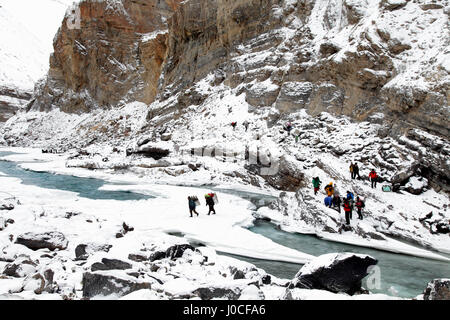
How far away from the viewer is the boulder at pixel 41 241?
27.0ft

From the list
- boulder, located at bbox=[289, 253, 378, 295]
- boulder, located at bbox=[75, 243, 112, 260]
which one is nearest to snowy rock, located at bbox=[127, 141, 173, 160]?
boulder, located at bbox=[75, 243, 112, 260]

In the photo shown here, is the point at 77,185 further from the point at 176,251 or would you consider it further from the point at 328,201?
the point at 328,201

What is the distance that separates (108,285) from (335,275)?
4.46 metres

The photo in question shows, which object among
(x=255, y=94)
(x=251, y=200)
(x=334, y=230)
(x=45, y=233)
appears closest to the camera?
(x=45, y=233)

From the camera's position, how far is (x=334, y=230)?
12.6 metres

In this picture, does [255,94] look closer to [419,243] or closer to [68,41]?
[419,243]

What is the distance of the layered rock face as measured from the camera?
5753 cm

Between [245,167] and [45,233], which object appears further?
[245,167]

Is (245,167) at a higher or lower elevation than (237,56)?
lower

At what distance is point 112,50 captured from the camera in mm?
60000

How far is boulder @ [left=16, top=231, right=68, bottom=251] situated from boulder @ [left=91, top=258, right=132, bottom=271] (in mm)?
2629
